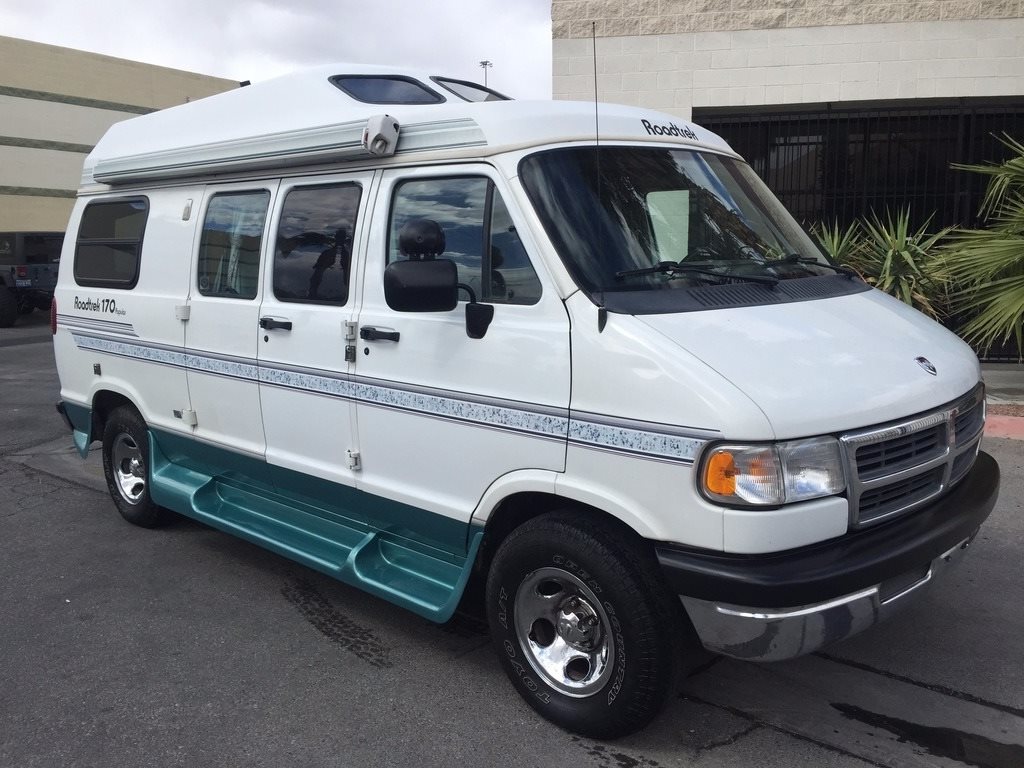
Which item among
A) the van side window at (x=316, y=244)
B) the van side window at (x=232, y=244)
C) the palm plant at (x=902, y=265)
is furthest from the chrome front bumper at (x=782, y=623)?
the palm plant at (x=902, y=265)

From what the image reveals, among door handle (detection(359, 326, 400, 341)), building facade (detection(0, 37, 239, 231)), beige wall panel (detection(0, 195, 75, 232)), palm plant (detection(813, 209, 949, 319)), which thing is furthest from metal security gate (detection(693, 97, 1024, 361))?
beige wall panel (detection(0, 195, 75, 232))

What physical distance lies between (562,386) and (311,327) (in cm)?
156

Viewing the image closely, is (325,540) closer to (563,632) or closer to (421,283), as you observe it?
→ (563,632)

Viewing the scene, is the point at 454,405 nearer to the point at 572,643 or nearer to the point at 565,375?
the point at 565,375

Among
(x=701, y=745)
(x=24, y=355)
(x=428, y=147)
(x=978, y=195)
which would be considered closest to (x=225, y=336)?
(x=428, y=147)

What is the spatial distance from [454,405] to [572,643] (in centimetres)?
104

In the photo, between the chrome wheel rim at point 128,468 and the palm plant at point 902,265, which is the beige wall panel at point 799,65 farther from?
the chrome wheel rim at point 128,468

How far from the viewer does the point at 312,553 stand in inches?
180

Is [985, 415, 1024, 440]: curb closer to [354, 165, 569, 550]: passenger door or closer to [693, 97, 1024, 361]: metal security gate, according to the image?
[693, 97, 1024, 361]: metal security gate

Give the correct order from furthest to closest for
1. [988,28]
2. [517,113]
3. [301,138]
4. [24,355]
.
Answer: [24,355]
[988,28]
[301,138]
[517,113]

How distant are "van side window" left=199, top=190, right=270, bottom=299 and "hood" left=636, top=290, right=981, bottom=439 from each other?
2.46m

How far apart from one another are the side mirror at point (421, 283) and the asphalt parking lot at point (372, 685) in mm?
1645

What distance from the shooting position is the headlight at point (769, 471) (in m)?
2.99

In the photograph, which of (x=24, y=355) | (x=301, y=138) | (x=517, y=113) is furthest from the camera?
(x=24, y=355)
